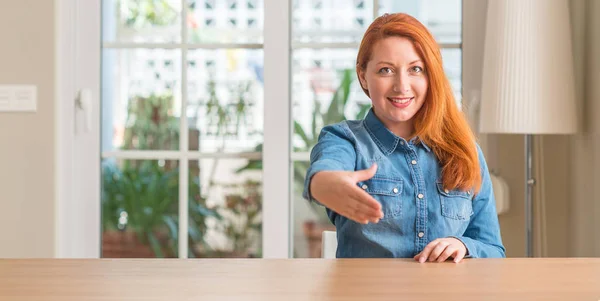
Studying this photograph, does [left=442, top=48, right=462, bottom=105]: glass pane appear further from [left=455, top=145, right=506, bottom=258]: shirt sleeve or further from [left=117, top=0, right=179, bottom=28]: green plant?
[left=455, top=145, right=506, bottom=258]: shirt sleeve

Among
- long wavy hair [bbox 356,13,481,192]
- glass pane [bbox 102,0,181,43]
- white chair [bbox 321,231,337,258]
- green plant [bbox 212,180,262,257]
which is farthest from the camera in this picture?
green plant [bbox 212,180,262,257]

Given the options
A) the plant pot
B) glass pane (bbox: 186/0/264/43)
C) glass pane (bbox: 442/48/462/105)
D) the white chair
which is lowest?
the plant pot

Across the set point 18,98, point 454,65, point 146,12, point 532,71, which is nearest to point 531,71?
point 532,71

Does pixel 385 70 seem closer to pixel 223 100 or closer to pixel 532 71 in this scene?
pixel 532 71

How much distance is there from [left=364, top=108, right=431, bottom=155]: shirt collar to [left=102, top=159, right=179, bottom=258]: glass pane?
1.74m

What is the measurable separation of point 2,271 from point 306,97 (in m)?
2.20

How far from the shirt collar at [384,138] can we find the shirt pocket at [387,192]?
2.8 inches

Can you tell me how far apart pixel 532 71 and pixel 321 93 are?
0.92m

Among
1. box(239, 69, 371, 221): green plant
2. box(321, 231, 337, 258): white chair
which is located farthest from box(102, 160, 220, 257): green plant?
box(321, 231, 337, 258): white chair

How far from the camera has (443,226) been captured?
1.77 meters

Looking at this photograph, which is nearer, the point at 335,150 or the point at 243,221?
the point at 335,150

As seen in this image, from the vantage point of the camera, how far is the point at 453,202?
5.84ft

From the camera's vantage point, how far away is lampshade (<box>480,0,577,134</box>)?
111 inches

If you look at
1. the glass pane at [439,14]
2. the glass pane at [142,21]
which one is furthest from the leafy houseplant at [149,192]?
the glass pane at [439,14]
